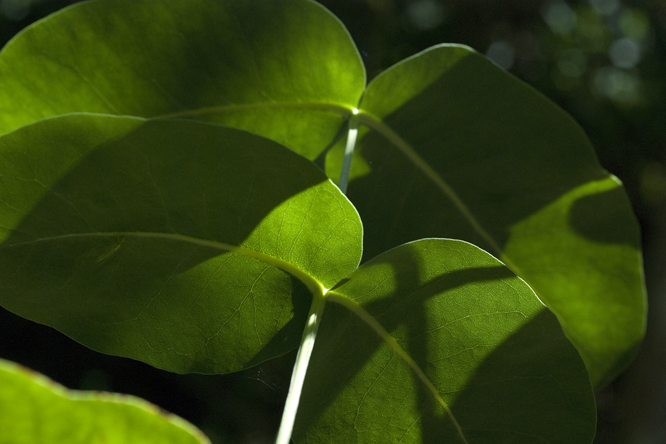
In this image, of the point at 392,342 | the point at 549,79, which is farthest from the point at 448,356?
the point at 549,79

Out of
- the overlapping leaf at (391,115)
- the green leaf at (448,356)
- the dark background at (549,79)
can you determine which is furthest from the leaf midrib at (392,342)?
the dark background at (549,79)

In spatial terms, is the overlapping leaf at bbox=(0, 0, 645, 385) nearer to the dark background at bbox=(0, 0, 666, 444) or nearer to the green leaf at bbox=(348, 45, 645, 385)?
the green leaf at bbox=(348, 45, 645, 385)

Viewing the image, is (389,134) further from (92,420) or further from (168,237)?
(92,420)

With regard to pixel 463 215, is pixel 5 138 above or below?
above

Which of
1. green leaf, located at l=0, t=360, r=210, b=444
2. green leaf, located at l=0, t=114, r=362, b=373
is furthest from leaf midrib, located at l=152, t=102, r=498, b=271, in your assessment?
green leaf, located at l=0, t=360, r=210, b=444

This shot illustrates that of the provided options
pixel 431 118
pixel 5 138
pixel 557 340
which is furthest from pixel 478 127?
pixel 5 138

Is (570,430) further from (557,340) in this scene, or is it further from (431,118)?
(431,118)

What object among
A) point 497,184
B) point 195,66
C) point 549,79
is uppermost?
point 195,66
